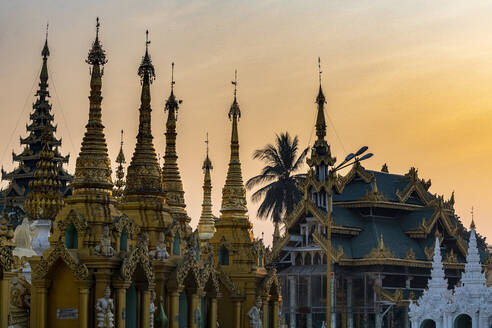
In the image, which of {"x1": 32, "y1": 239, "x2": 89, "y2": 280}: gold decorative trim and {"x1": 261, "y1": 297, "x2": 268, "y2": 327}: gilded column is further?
{"x1": 261, "y1": 297, "x2": 268, "y2": 327}: gilded column

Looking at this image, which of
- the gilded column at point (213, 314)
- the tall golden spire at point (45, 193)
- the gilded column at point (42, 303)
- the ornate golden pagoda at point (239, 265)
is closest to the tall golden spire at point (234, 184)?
the ornate golden pagoda at point (239, 265)

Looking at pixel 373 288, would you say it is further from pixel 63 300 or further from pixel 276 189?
pixel 63 300

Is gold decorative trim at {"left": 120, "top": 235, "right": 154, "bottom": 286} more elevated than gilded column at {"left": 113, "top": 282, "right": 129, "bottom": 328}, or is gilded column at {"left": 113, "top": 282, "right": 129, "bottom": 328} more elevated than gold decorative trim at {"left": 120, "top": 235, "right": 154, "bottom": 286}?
gold decorative trim at {"left": 120, "top": 235, "right": 154, "bottom": 286}

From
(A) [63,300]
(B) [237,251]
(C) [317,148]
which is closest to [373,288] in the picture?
(C) [317,148]

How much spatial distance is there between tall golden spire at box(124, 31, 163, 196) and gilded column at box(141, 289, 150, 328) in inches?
173

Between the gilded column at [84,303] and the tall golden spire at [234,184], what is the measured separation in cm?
1409

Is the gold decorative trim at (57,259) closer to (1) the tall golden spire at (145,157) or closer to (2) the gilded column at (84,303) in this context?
(2) the gilded column at (84,303)

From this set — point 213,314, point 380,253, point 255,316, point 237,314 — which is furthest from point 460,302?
point 213,314

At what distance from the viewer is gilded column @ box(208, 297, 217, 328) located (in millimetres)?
38750

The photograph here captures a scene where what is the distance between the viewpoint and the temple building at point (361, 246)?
195 ft

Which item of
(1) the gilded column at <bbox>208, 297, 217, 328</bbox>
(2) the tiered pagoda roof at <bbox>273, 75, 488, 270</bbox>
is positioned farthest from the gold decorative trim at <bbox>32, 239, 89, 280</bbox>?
(2) the tiered pagoda roof at <bbox>273, 75, 488, 270</bbox>

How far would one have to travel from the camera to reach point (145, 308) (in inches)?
1257

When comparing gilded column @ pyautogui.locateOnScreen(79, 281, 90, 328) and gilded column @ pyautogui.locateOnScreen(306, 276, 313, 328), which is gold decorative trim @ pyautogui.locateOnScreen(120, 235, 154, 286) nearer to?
gilded column @ pyautogui.locateOnScreen(79, 281, 90, 328)

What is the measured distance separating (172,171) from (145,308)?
37.8 feet
